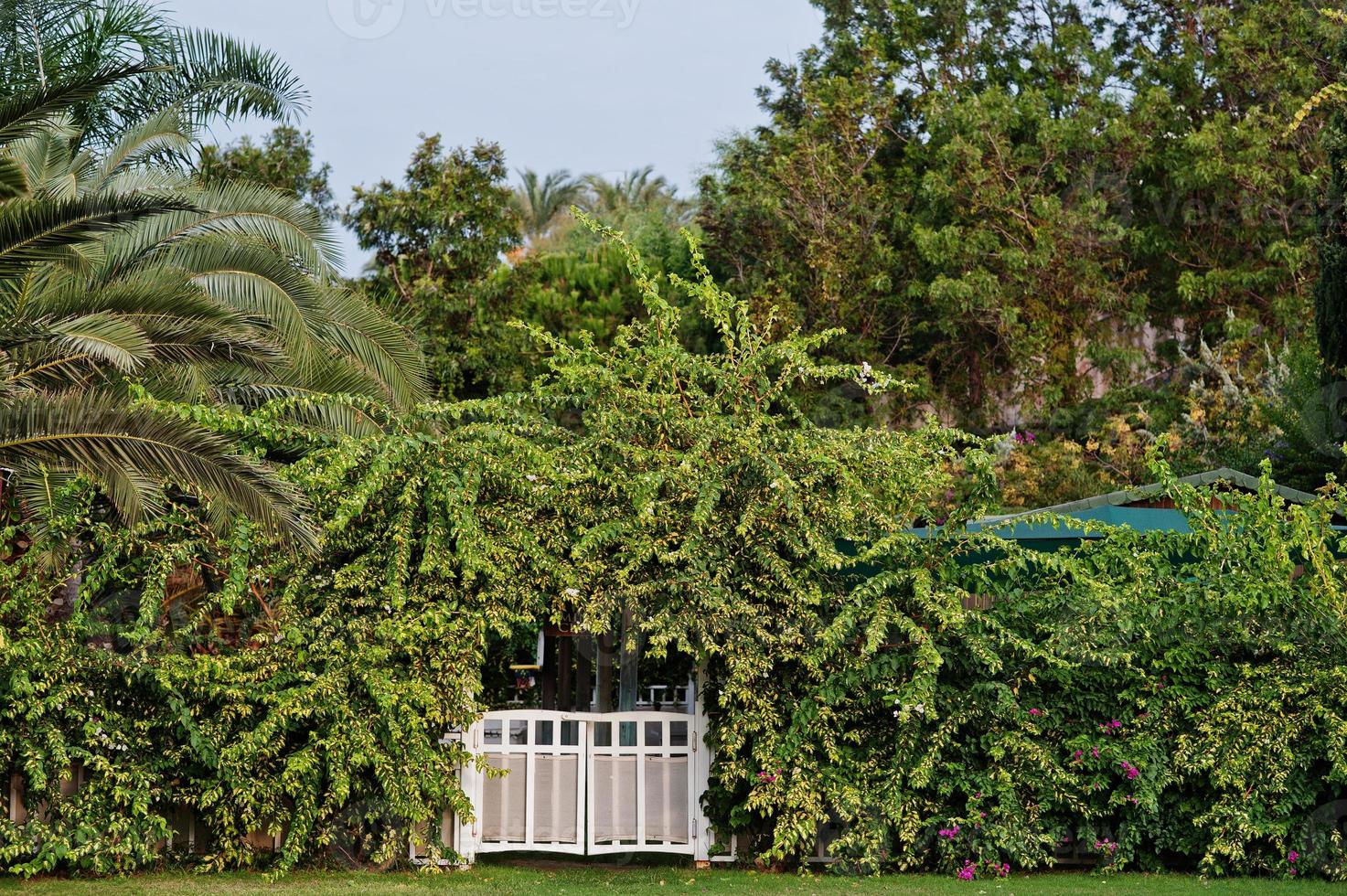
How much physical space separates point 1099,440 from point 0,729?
1632 centimetres

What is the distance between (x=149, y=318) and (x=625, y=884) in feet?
16.6

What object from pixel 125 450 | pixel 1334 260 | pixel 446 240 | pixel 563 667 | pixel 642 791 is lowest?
pixel 642 791

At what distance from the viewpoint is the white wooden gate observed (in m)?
10.6

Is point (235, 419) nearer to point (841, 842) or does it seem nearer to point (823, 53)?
point (841, 842)

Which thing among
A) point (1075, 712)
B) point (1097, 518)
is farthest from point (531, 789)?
point (1097, 518)

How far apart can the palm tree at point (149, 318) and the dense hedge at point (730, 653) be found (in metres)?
0.85

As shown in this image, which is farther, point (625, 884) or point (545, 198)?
point (545, 198)

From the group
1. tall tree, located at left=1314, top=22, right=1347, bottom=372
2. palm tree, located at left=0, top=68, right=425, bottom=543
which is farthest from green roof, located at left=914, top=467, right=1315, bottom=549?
palm tree, located at left=0, top=68, right=425, bottom=543

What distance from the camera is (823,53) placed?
27.0 m

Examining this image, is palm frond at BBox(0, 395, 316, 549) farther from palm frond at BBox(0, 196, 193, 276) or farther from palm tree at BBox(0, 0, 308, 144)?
palm tree at BBox(0, 0, 308, 144)

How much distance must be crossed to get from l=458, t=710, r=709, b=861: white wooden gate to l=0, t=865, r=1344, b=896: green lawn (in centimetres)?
39

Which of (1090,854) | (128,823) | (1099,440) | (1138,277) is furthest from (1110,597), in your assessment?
(1138,277)

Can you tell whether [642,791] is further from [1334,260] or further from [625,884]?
[1334,260]

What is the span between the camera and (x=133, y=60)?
41.3ft
